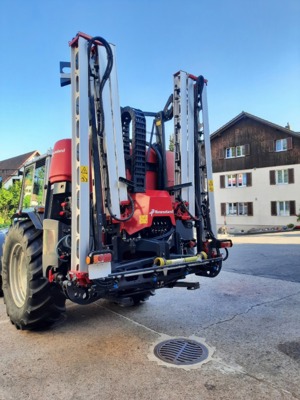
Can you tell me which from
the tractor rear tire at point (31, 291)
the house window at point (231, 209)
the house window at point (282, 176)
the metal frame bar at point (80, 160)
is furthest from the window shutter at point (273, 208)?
the metal frame bar at point (80, 160)

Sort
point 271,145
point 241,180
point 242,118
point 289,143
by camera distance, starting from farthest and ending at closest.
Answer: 1. point 242,118
2. point 241,180
3. point 271,145
4. point 289,143

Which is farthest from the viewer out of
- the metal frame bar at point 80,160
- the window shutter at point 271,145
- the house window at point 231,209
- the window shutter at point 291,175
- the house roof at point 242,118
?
the house window at point 231,209

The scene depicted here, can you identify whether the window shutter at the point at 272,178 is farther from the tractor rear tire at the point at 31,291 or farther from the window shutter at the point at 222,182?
the tractor rear tire at the point at 31,291

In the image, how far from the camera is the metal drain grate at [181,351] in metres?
3.47

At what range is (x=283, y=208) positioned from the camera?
27.7m

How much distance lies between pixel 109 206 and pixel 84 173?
460 mm

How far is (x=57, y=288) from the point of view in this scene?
406 cm

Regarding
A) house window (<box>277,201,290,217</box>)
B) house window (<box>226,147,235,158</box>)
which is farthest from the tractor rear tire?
house window (<box>226,147,235,158</box>)

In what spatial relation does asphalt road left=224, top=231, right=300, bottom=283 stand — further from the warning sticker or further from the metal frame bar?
the warning sticker

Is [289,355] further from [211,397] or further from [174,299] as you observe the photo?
[174,299]

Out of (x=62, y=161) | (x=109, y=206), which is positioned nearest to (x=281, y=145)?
(x=62, y=161)

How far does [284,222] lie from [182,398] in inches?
1058

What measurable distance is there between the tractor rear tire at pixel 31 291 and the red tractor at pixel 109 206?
0.01 meters

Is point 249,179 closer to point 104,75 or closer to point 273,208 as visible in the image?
point 273,208
